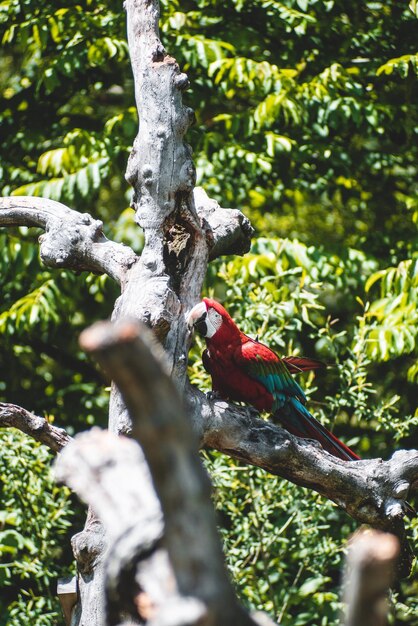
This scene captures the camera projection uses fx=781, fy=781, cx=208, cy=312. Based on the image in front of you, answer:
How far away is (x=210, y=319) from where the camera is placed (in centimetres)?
237

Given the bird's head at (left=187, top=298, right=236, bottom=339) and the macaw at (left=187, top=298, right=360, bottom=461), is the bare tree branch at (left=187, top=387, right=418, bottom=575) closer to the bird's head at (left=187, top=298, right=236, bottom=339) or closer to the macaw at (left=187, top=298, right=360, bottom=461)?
the bird's head at (left=187, top=298, right=236, bottom=339)

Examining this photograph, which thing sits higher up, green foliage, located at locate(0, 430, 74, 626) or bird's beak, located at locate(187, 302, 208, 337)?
bird's beak, located at locate(187, 302, 208, 337)

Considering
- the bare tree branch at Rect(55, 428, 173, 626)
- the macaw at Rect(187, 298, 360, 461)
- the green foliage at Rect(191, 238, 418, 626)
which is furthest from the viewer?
the green foliage at Rect(191, 238, 418, 626)

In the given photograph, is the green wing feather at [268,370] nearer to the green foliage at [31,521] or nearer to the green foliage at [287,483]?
the green foliage at [287,483]

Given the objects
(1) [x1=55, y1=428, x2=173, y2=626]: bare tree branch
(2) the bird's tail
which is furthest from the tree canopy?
(1) [x1=55, y1=428, x2=173, y2=626]: bare tree branch

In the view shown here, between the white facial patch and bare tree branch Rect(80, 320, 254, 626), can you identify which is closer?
bare tree branch Rect(80, 320, 254, 626)

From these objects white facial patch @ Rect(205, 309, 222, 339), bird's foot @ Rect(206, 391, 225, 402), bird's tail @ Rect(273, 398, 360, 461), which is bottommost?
bird's tail @ Rect(273, 398, 360, 461)

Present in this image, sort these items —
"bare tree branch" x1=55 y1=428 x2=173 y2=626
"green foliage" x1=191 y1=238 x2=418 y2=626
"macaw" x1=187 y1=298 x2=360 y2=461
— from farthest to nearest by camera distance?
"green foliage" x1=191 y1=238 x2=418 y2=626, "macaw" x1=187 y1=298 x2=360 y2=461, "bare tree branch" x1=55 y1=428 x2=173 y2=626

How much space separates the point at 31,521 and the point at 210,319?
4.56 ft

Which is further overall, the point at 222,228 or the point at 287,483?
the point at 287,483

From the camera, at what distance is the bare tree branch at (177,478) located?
87 cm

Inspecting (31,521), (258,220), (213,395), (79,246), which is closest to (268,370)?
(213,395)

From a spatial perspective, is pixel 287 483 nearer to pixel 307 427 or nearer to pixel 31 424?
pixel 307 427

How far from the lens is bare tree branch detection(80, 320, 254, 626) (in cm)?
87
